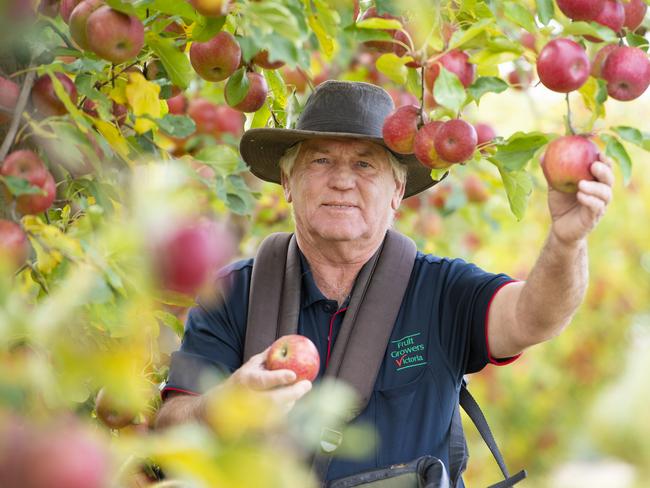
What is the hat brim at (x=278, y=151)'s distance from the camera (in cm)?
246

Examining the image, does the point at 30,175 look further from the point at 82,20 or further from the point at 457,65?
the point at 457,65

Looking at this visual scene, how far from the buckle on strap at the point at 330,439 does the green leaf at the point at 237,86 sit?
2.33ft

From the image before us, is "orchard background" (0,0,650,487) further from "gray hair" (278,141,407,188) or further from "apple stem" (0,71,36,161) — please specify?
"gray hair" (278,141,407,188)

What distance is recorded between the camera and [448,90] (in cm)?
164

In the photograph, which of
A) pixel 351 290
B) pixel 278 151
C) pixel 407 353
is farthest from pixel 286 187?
pixel 407 353

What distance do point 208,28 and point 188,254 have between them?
81 centimetres

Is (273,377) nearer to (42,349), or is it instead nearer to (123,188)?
(123,188)

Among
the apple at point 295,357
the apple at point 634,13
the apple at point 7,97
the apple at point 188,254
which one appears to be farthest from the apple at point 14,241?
the apple at point 634,13

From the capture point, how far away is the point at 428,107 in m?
3.51

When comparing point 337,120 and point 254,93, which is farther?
point 337,120

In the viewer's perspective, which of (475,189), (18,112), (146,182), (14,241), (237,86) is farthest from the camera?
(475,189)

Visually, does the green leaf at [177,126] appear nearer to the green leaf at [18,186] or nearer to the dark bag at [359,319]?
the green leaf at [18,186]

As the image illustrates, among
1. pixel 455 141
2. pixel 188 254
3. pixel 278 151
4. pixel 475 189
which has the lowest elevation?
pixel 475 189

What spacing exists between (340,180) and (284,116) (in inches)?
8.4
